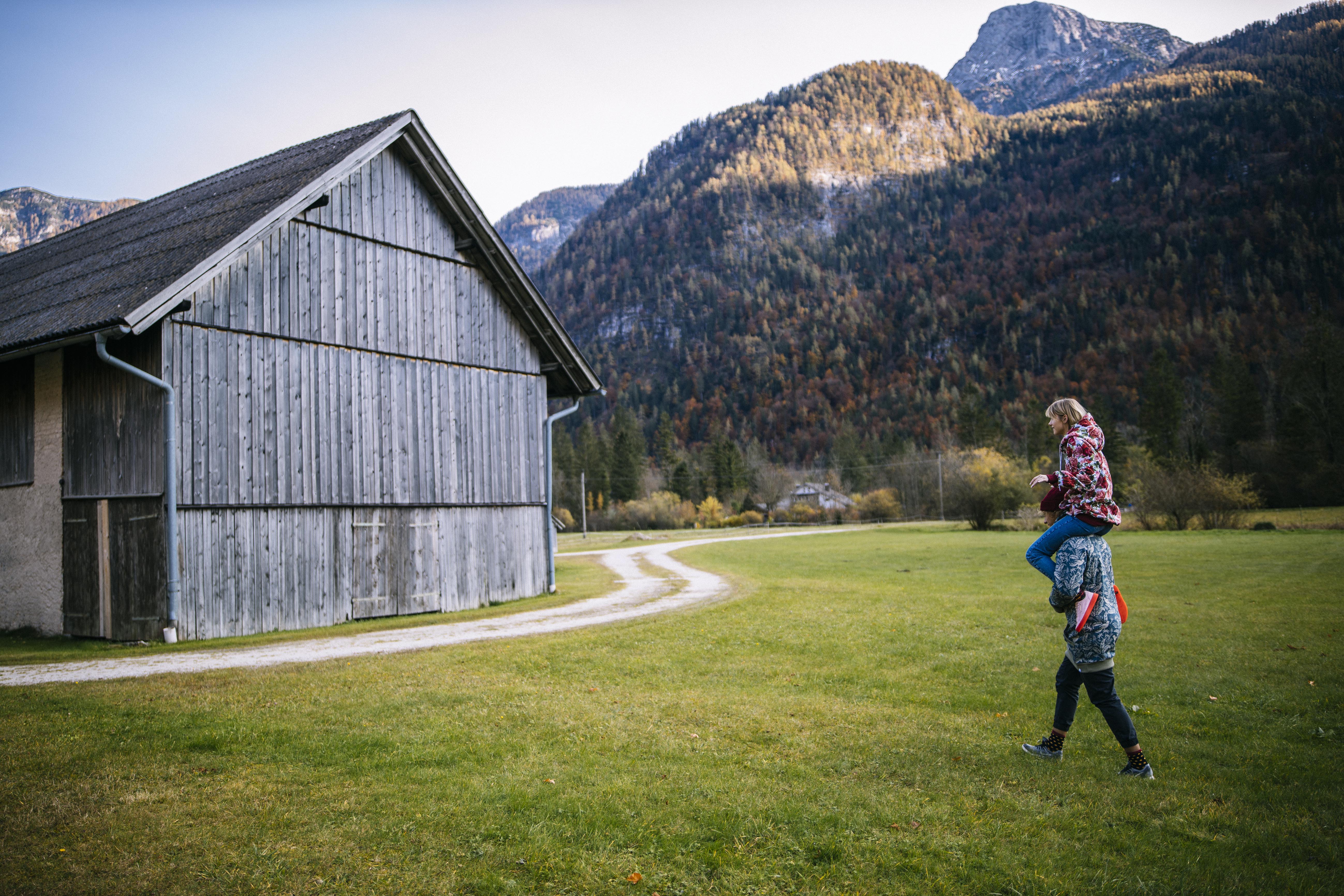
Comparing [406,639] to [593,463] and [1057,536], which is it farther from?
[593,463]

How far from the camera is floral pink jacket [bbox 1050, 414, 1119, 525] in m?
6.20

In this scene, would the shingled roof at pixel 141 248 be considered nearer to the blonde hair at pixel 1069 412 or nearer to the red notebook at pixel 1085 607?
the blonde hair at pixel 1069 412

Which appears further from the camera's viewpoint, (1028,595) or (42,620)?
(1028,595)

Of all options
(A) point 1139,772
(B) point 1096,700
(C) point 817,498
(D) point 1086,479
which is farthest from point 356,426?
(C) point 817,498

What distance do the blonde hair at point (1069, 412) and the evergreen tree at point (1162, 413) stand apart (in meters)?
85.6

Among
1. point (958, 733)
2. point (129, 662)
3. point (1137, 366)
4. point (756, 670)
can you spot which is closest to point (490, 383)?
point (129, 662)

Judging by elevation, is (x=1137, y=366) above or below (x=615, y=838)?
above

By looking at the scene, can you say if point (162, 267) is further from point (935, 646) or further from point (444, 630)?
point (935, 646)

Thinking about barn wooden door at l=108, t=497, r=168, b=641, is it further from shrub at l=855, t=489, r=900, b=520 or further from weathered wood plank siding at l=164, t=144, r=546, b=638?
shrub at l=855, t=489, r=900, b=520

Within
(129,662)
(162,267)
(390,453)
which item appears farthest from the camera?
(390,453)

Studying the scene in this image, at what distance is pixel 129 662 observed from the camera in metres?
11.8

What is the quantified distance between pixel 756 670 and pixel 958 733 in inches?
131

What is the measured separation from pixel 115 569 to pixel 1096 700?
15.7 meters

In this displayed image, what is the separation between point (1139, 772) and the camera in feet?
20.1
